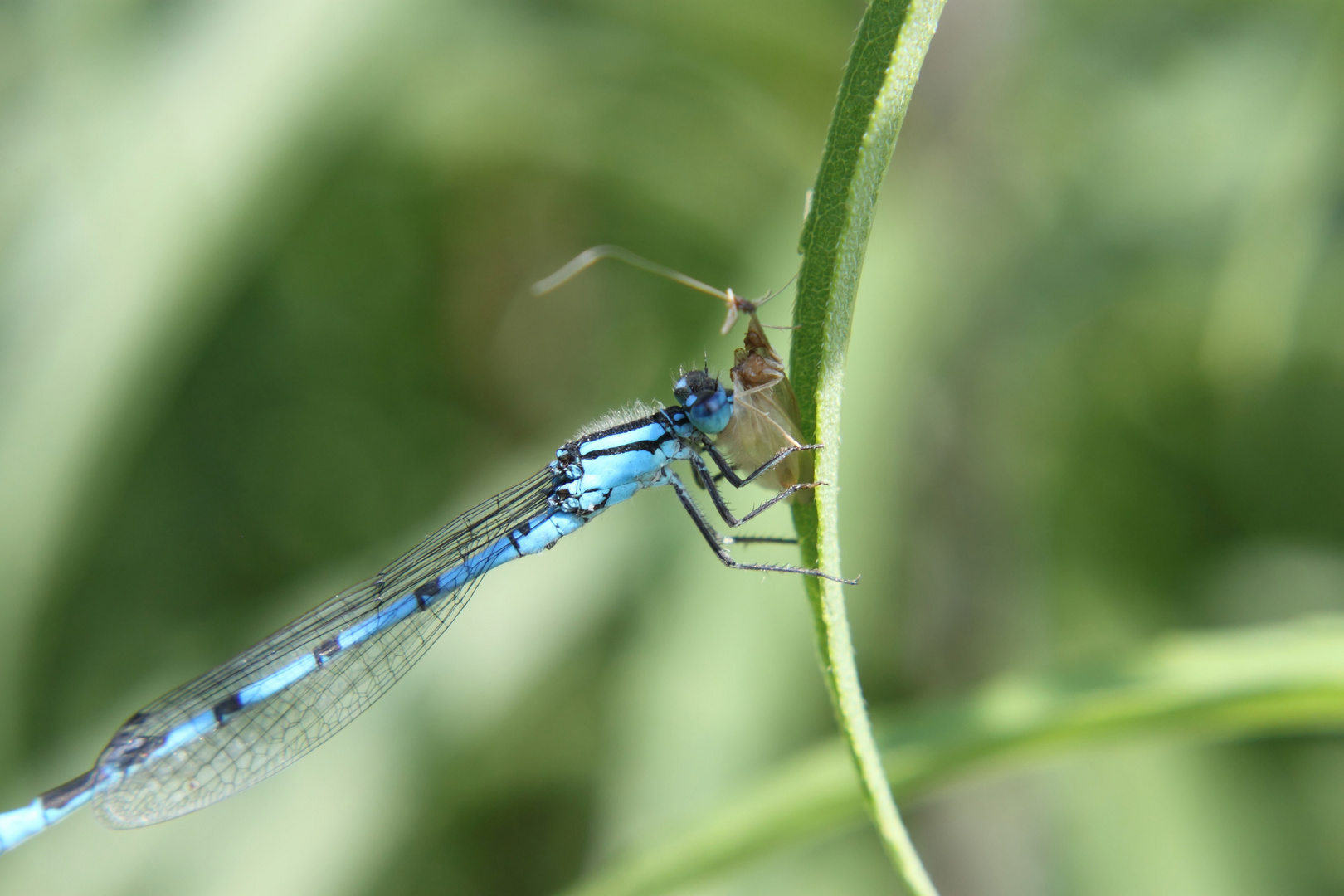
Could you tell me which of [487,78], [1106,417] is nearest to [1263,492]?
[1106,417]

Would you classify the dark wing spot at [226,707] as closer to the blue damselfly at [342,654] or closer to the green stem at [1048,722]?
the blue damselfly at [342,654]

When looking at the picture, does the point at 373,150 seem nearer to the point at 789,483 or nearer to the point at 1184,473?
the point at 789,483

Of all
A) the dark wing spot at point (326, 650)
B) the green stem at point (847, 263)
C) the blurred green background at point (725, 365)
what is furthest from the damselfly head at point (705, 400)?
the dark wing spot at point (326, 650)

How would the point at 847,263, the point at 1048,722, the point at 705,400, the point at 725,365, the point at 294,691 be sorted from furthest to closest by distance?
the point at 294,691 → the point at 725,365 → the point at 705,400 → the point at 1048,722 → the point at 847,263

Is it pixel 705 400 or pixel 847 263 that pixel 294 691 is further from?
pixel 847 263

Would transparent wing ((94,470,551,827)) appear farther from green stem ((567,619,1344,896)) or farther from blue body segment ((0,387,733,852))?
green stem ((567,619,1344,896))

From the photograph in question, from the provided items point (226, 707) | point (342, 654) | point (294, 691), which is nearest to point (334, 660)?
point (342, 654)

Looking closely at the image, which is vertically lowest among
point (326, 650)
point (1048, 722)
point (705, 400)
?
point (1048, 722)
